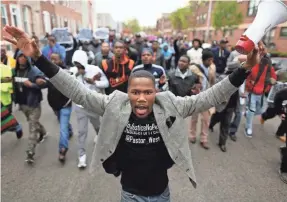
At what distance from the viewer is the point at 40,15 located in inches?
914

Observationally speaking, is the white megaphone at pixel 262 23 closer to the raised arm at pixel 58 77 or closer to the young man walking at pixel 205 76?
the raised arm at pixel 58 77

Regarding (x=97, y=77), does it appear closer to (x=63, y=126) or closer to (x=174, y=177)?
(x=63, y=126)

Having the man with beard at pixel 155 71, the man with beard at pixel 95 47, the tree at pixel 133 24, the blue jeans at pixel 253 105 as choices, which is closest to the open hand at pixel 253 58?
the man with beard at pixel 155 71

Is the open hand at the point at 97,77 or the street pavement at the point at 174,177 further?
the open hand at the point at 97,77

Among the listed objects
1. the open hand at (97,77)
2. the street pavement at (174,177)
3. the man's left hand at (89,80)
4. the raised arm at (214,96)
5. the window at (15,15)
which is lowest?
the street pavement at (174,177)

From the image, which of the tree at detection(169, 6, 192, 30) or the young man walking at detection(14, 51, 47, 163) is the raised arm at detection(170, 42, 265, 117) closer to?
the young man walking at detection(14, 51, 47, 163)

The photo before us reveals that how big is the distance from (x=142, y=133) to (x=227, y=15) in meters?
23.7

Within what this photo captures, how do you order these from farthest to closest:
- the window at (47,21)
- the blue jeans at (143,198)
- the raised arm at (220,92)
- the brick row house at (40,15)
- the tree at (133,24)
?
the tree at (133,24)
the window at (47,21)
the brick row house at (40,15)
the blue jeans at (143,198)
the raised arm at (220,92)

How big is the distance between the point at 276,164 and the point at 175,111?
125 inches

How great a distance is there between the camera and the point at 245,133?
17.7ft

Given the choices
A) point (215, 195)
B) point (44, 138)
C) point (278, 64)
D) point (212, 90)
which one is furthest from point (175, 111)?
point (278, 64)

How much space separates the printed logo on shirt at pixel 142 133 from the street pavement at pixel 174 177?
1.69 meters

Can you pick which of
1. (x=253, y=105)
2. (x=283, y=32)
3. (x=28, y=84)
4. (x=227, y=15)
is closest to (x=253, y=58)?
(x=283, y=32)

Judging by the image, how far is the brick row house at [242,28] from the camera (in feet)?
10.8
